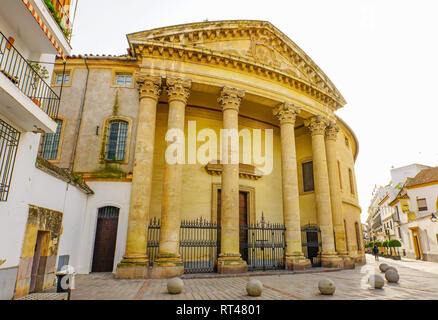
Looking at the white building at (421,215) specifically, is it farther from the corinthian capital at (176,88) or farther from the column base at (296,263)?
the corinthian capital at (176,88)

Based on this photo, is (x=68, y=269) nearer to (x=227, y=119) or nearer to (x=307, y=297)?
(x=307, y=297)

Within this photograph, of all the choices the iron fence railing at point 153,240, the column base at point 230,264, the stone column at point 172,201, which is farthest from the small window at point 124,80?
the column base at point 230,264

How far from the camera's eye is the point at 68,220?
35.3 ft

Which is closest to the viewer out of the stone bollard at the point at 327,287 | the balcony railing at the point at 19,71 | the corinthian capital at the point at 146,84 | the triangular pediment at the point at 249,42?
the balcony railing at the point at 19,71

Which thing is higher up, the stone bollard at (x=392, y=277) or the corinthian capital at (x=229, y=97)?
the corinthian capital at (x=229, y=97)

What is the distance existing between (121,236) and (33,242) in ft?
16.7

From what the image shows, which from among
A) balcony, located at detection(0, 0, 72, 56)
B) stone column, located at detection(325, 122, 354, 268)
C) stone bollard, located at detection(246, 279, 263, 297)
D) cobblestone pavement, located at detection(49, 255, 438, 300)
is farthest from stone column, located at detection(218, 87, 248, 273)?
balcony, located at detection(0, 0, 72, 56)

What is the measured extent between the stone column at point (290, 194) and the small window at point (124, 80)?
28.4 feet

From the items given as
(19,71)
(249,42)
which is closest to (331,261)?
A: (249,42)

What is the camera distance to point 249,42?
1580 cm

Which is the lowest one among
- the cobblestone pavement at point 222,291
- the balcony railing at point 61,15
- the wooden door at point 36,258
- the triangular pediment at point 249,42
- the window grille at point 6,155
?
the cobblestone pavement at point 222,291

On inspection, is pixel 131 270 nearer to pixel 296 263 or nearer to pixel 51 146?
pixel 296 263

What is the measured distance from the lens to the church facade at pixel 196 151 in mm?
12234

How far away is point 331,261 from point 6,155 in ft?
49.8
